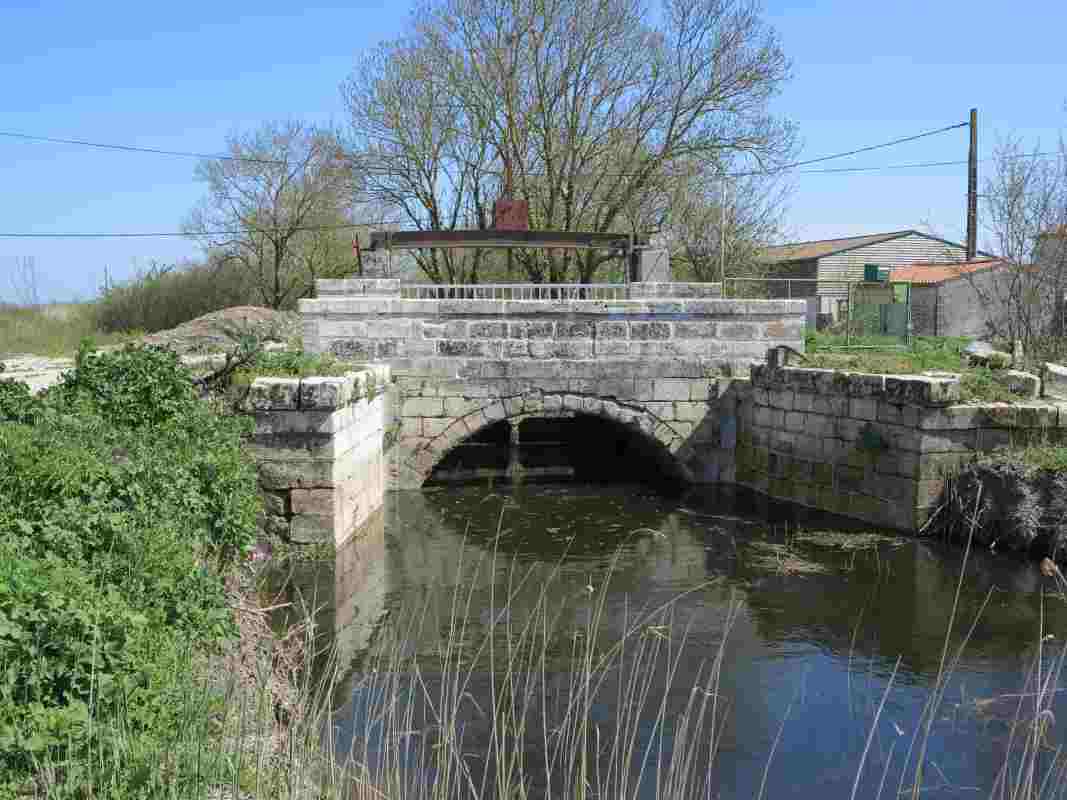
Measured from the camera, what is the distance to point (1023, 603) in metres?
8.36

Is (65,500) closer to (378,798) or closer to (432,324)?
(378,798)

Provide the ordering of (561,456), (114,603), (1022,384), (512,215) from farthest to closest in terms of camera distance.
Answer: (512,215), (561,456), (1022,384), (114,603)

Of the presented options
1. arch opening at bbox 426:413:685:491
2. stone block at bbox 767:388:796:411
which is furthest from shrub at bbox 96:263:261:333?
stone block at bbox 767:388:796:411

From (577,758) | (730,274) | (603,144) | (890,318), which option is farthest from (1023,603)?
(730,274)

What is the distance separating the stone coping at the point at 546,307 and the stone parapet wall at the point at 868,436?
0.88m

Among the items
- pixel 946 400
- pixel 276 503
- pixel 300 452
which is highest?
pixel 946 400

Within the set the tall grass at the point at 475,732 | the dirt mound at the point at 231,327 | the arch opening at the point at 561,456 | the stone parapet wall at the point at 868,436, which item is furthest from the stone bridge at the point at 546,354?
the tall grass at the point at 475,732

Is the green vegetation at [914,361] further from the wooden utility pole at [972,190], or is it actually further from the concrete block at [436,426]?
the wooden utility pole at [972,190]

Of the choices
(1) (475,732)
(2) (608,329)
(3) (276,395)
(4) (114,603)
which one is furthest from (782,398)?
(4) (114,603)

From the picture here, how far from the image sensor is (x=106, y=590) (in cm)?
372

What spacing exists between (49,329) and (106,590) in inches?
818

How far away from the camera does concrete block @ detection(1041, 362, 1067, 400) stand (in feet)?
35.5

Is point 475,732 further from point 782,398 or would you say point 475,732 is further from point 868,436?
point 782,398

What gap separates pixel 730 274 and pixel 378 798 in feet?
82.4
